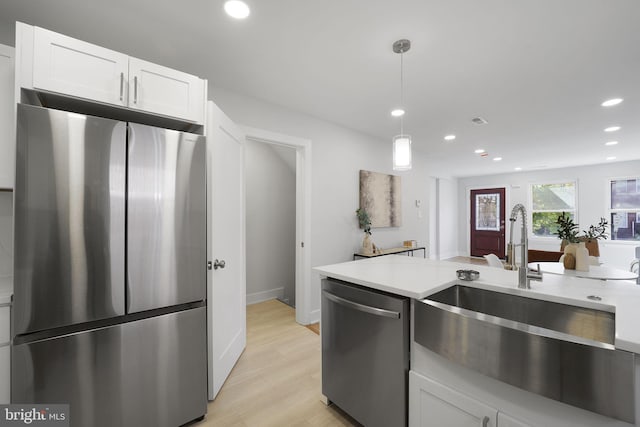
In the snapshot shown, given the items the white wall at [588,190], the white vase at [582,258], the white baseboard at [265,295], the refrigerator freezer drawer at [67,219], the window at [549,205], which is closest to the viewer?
the refrigerator freezer drawer at [67,219]

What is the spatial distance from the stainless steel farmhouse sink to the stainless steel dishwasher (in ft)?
0.45

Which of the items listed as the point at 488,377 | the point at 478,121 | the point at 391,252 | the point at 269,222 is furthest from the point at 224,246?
the point at 478,121

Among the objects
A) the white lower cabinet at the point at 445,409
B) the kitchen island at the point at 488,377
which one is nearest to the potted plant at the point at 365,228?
the kitchen island at the point at 488,377

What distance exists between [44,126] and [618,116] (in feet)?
17.7

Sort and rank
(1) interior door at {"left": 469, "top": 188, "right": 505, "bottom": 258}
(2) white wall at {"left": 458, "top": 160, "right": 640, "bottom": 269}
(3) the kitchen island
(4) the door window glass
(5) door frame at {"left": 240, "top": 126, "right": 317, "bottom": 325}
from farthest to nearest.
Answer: (4) the door window glass → (1) interior door at {"left": 469, "top": 188, "right": 505, "bottom": 258} → (2) white wall at {"left": 458, "top": 160, "right": 640, "bottom": 269} → (5) door frame at {"left": 240, "top": 126, "right": 317, "bottom": 325} → (3) the kitchen island

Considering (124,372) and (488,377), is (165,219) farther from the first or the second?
(488,377)

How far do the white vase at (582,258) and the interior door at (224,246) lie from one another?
3425 mm

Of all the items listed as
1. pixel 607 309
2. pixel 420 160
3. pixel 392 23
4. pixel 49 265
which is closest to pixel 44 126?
pixel 49 265

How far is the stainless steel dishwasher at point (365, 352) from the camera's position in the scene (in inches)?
54.1

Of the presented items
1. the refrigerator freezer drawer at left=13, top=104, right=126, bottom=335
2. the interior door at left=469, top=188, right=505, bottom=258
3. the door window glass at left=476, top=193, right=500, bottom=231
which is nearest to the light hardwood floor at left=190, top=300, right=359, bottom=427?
the refrigerator freezer drawer at left=13, top=104, right=126, bottom=335

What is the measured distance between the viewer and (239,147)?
7.84 feet

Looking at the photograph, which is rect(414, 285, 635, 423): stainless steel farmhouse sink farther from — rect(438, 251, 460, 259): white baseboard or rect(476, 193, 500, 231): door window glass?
rect(476, 193, 500, 231): door window glass

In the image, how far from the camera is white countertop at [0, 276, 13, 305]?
1.29m

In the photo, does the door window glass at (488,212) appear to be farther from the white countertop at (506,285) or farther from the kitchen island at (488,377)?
the kitchen island at (488,377)
